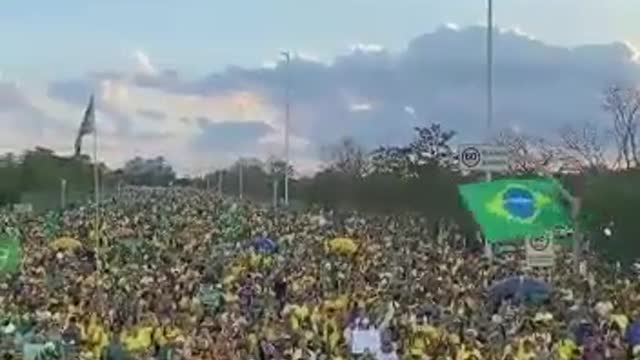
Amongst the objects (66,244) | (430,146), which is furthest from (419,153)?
(66,244)

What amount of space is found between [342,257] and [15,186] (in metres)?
59.4

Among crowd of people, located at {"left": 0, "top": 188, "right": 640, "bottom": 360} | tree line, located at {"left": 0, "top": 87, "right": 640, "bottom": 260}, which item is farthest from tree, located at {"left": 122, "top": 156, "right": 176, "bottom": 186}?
crowd of people, located at {"left": 0, "top": 188, "right": 640, "bottom": 360}

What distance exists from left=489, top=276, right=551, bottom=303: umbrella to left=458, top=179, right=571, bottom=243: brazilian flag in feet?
4.64

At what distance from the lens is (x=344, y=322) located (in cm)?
1973

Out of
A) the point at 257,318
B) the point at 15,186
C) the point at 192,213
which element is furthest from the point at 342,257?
the point at 15,186

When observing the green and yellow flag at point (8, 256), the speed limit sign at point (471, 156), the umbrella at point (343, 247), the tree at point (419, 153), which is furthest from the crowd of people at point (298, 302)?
the tree at point (419, 153)

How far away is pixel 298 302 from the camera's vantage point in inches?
929

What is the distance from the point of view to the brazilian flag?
828 inches

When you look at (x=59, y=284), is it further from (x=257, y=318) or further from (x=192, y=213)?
(x=192, y=213)

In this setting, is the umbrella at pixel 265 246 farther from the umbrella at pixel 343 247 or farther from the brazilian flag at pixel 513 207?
the brazilian flag at pixel 513 207

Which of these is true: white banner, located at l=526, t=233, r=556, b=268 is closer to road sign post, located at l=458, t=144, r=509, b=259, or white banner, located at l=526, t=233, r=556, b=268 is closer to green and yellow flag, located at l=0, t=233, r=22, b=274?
road sign post, located at l=458, t=144, r=509, b=259

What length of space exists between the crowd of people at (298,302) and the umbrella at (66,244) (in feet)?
0.22

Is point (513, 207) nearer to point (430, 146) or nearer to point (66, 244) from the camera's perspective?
point (66, 244)

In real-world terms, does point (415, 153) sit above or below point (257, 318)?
above
